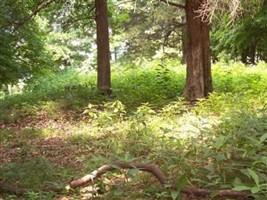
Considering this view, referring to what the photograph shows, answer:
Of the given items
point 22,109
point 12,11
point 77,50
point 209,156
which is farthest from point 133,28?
point 209,156

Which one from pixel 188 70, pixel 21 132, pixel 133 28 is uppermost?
pixel 133 28

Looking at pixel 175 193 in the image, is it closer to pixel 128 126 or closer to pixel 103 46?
pixel 128 126

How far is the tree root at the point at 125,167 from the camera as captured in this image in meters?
3.48

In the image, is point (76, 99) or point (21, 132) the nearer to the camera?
point (21, 132)

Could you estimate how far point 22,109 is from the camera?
33.7ft

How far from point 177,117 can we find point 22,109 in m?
4.62

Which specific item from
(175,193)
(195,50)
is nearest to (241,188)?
(175,193)

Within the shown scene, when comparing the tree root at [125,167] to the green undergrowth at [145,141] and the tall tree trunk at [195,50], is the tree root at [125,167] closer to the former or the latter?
the green undergrowth at [145,141]

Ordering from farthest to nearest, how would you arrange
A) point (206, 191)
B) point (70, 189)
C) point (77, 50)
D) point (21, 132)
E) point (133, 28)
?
1. point (77, 50)
2. point (133, 28)
3. point (21, 132)
4. point (70, 189)
5. point (206, 191)

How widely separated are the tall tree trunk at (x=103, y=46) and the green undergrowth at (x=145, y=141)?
399mm

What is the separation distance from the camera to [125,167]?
13.5 ft

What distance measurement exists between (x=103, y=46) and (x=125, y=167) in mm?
7560

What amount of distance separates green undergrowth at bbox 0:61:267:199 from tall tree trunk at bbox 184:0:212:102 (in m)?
0.89

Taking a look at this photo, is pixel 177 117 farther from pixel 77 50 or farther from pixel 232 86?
pixel 77 50
